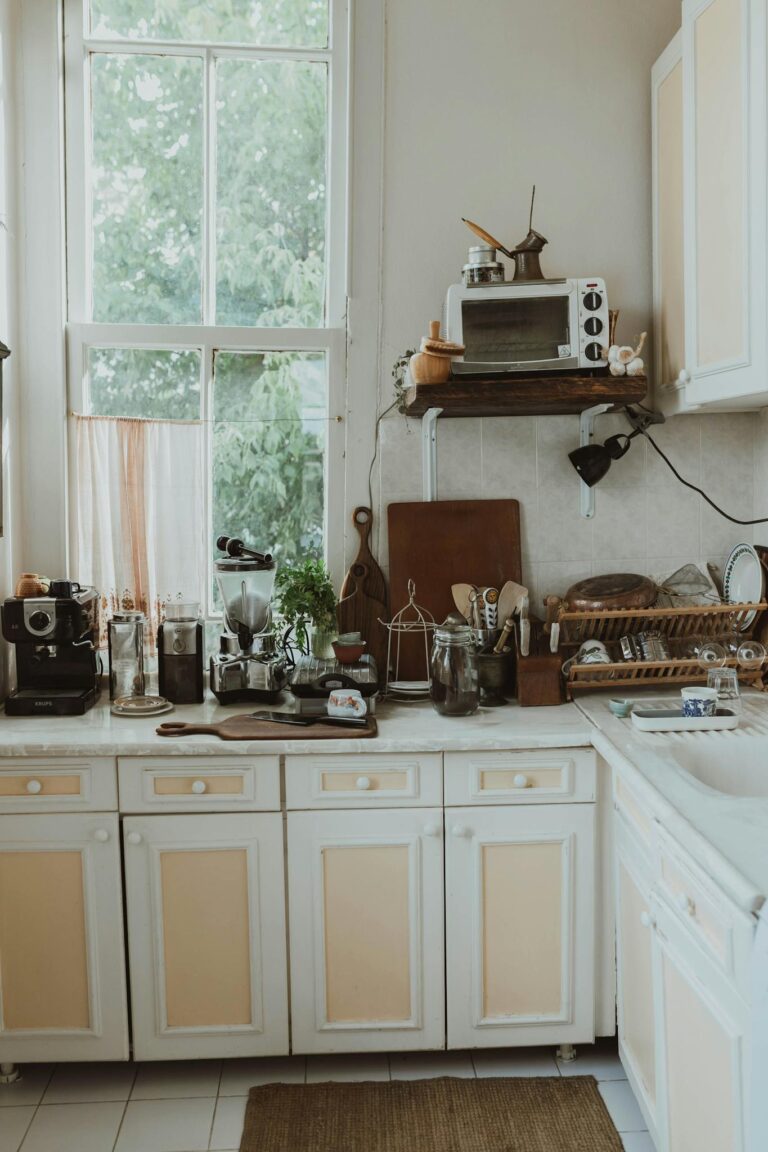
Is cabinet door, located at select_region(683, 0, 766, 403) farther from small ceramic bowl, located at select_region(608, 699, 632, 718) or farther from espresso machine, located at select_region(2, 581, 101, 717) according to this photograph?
espresso machine, located at select_region(2, 581, 101, 717)

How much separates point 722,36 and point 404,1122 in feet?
8.12

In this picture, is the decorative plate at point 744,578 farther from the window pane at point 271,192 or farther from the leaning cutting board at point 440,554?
the window pane at point 271,192

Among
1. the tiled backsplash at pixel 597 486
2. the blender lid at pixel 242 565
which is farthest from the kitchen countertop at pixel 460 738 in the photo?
the tiled backsplash at pixel 597 486

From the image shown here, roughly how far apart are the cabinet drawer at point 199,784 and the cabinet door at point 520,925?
16.8 inches

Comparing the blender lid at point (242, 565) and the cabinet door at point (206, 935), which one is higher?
the blender lid at point (242, 565)

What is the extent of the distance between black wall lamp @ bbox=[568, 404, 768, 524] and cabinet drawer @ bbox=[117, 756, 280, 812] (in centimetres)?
117

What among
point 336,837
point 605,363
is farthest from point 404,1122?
point 605,363

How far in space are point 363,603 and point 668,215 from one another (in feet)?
4.29

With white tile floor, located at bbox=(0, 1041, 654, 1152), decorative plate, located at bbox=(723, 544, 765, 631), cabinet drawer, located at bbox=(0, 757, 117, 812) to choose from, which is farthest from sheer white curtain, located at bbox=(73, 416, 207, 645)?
decorative plate, located at bbox=(723, 544, 765, 631)

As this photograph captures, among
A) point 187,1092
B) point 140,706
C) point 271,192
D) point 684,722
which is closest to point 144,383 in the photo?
point 271,192

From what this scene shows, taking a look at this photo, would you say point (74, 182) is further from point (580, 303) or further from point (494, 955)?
point (494, 955)

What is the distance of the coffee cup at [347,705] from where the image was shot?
2.34 m

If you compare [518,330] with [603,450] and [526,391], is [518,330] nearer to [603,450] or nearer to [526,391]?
[526,391]

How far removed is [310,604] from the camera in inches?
106
